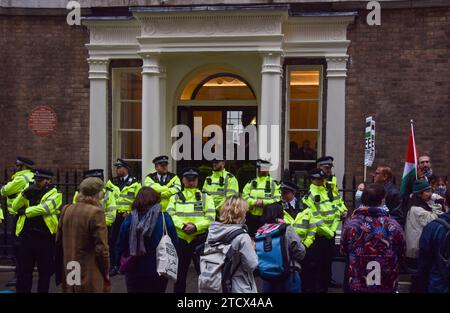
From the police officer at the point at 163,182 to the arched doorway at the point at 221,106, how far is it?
337 centimetres

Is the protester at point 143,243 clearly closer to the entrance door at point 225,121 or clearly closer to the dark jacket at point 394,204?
the dark jacket at point 394,204

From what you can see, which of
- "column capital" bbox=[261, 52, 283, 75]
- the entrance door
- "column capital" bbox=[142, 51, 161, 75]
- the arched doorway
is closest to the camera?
"column capital" bbox=[261, 52, 283, 75]

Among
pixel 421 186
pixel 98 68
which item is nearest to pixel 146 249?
pixel 421 186

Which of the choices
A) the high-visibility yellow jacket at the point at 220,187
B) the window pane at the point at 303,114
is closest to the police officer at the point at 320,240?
the high-visibility yellow jacket at the point at 220,187

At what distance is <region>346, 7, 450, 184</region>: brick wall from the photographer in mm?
11781

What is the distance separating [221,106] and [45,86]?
11.7 feet

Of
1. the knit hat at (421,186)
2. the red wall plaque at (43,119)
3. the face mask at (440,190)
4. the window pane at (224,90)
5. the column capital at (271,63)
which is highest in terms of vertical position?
the column capital at (271,63)

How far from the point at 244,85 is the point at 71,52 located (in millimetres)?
3554

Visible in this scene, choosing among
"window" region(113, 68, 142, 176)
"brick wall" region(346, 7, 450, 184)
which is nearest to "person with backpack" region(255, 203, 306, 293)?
"brick wall" region(346, 7, 450, 184)

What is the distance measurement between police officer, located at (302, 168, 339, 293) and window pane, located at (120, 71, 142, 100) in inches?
228

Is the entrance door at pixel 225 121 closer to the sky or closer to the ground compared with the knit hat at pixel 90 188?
closer to the sky

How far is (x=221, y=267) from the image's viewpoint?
583 cm

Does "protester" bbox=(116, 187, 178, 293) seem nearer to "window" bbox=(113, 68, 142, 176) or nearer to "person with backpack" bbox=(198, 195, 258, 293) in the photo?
"person with backpack" bbox=(198, 195, 258, 293)

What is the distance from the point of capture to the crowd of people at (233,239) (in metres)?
5.78
